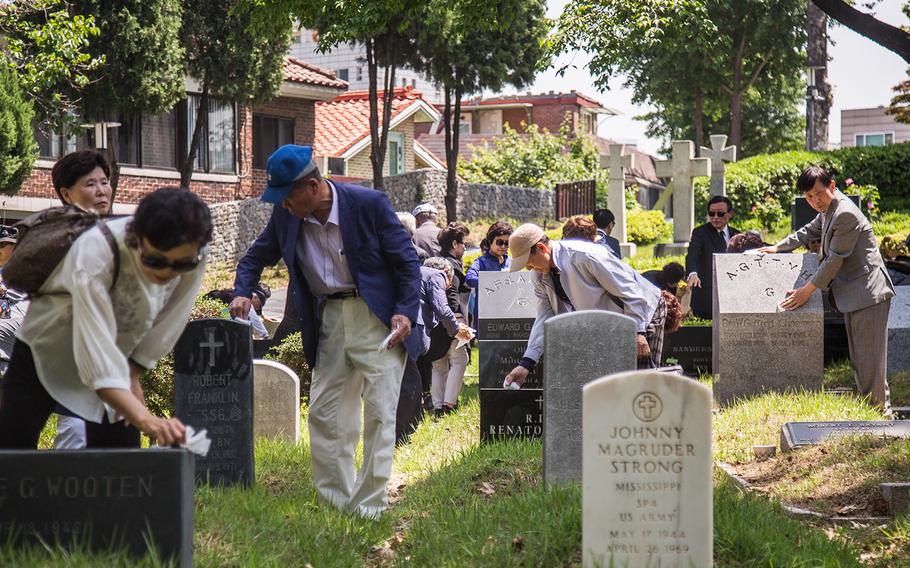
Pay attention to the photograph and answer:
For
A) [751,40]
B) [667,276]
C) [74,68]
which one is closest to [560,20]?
[667,276]

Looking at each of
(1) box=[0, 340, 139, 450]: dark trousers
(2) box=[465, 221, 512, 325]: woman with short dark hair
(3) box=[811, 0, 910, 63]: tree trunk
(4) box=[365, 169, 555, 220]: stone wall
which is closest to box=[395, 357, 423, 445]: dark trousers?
(2) box=[465, 221, 512, 325]: woman with short dark hair

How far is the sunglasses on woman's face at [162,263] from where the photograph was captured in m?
4.45

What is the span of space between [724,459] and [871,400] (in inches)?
94.8

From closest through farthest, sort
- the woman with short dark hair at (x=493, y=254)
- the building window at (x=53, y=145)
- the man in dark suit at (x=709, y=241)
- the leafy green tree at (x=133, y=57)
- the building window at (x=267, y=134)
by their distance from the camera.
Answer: the woman with short dark hair at (x=493, y=254) → the man in dark suit at (x=709, y=241) → the leafy green tree at (x=133, y=57) → the building window at (x=53, y=145) → the building window at (x=267, y=134)

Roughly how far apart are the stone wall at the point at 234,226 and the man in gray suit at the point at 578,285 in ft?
68.8

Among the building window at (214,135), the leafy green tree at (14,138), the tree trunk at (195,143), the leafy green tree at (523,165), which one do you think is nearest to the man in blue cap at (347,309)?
the leafy green tree at (14,138)

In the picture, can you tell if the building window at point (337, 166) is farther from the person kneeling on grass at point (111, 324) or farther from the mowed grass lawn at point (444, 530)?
A: the person kneeling on grass at point (111, 324)

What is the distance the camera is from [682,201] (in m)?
25.8

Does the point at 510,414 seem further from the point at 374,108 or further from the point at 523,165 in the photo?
the point at 523,165

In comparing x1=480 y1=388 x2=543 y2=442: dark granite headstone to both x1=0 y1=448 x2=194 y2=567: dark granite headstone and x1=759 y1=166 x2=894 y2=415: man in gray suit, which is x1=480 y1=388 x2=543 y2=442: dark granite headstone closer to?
x1=759 y1=166 x2=894 y2=415: man in gray suit

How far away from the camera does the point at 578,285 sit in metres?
8.67

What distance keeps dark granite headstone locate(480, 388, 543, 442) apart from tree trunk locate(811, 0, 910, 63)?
149 inches

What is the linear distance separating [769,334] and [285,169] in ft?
20.1

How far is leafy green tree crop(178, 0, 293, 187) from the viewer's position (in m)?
25.8
